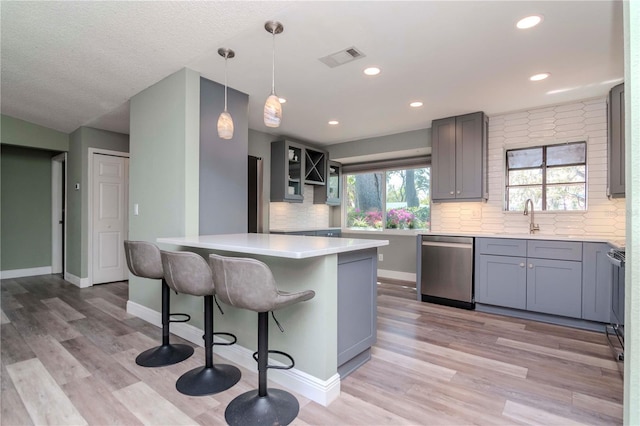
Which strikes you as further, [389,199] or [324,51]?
[389,199]

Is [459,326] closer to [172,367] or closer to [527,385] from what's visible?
[527,385]

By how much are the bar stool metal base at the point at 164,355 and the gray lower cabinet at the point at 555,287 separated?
11.7ft

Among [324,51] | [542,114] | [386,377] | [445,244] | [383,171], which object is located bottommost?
[386,377]

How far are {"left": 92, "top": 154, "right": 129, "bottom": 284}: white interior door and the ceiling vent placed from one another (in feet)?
13.7

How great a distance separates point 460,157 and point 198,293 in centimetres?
370

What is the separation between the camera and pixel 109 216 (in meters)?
5.04

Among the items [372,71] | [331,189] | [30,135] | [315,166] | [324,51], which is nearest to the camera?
[324,51]

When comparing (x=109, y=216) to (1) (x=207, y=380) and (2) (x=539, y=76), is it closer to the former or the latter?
(1) (x=207, y=380)

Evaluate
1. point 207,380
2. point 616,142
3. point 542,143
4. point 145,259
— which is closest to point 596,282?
point 616,142

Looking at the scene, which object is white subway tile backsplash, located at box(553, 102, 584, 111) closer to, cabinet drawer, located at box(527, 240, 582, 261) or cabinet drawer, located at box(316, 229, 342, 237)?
cabinet drawer, located at box(527, 240, 582, 261)

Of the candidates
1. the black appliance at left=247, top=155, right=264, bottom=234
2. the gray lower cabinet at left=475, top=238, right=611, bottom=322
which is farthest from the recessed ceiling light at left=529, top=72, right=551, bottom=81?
the black appliance at left=247, top=155, right=264, bottom=234

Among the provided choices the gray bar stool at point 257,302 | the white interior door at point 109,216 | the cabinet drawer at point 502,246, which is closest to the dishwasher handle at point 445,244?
the cabinet drawer at point 502,246

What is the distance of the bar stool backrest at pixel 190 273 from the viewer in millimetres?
1997

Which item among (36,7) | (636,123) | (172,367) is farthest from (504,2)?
(172,367)
